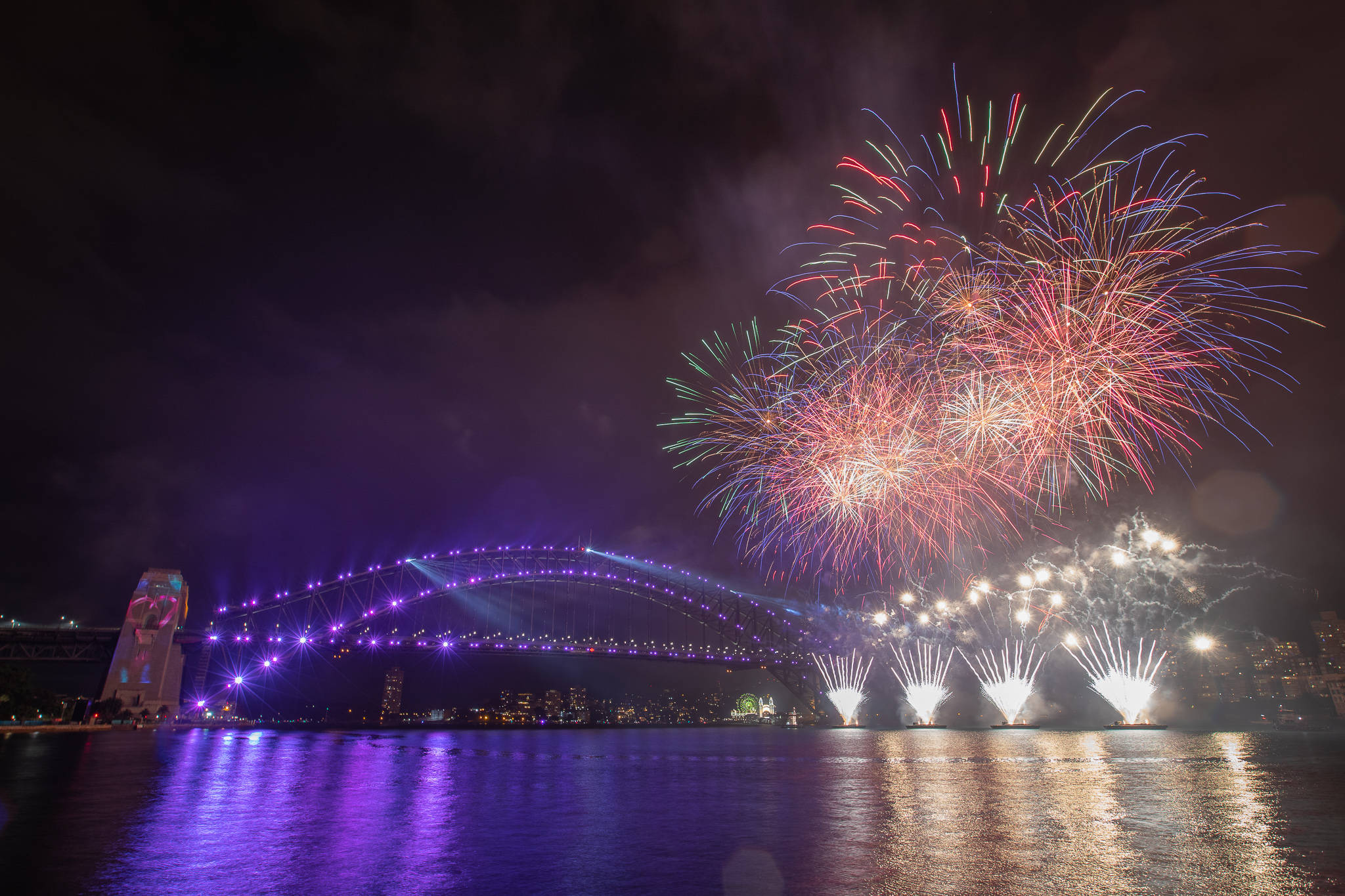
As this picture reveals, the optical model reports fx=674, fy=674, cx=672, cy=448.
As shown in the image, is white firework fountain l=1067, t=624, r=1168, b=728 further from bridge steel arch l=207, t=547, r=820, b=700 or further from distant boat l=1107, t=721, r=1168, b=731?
bridge steel arch l=207, t=547, r=820, b=700

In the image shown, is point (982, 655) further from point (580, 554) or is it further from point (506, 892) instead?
point (506, 892)

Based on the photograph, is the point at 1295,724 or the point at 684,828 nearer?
the point at 684,828

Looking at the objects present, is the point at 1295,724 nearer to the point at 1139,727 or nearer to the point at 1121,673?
the point at 1121,673

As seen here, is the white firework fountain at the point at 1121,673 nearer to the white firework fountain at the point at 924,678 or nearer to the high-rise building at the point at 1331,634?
the white firework fountain at the point at 924,678

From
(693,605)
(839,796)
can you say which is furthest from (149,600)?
(839,796)

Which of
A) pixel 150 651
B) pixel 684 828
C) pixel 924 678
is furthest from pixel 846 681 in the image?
pixel 684 828

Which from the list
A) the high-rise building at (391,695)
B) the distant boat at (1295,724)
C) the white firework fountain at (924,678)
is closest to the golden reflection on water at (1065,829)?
the distant boat at (1295,724)

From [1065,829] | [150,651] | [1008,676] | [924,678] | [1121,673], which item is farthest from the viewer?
[924,678]
